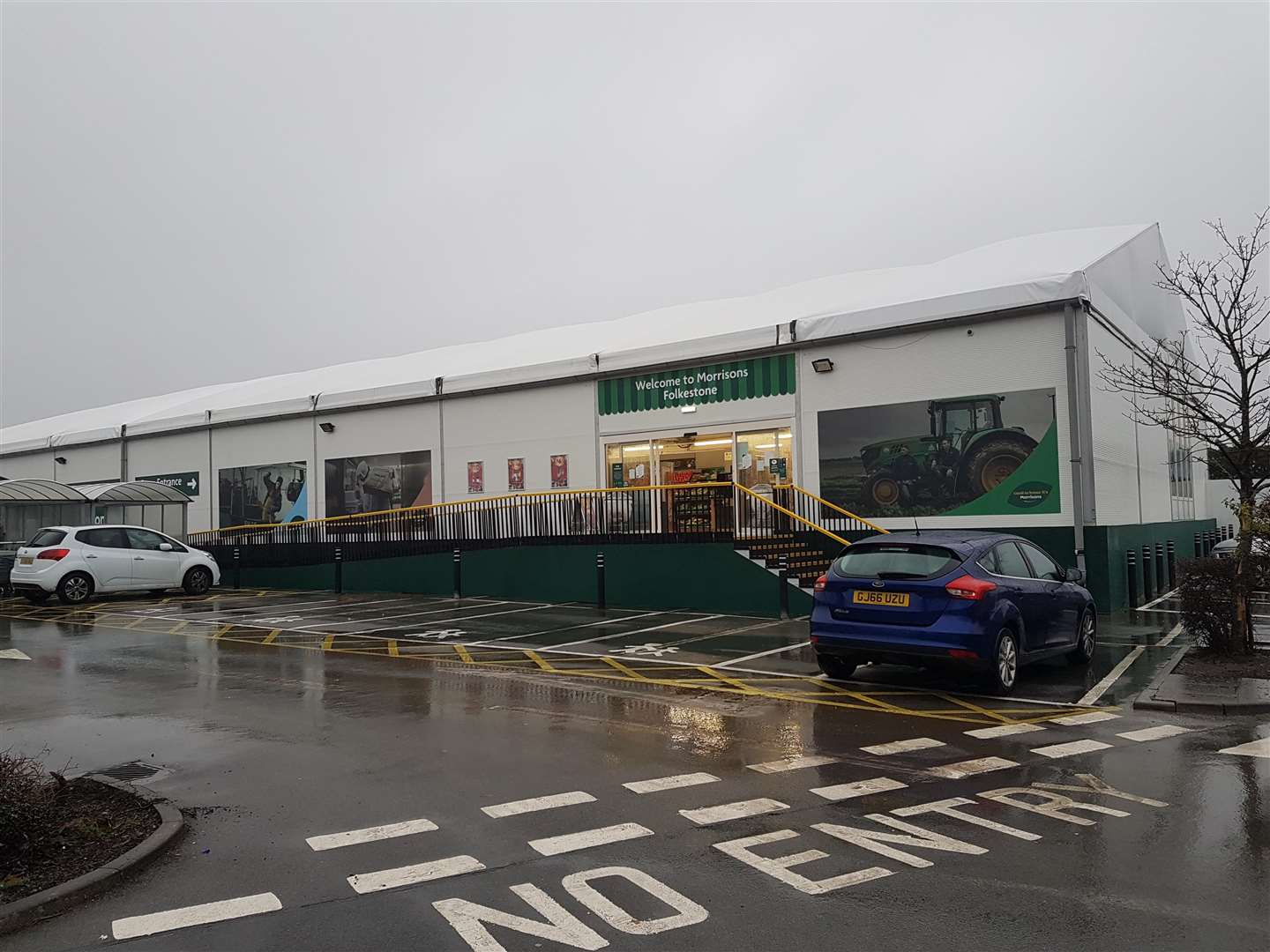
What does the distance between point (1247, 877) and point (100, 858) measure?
573 centimetres

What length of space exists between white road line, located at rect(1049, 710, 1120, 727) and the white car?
65.2ft

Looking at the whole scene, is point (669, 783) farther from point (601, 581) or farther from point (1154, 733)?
point (601, 581)

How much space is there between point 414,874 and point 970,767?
4.04 m

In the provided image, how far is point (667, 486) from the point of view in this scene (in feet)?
61.3

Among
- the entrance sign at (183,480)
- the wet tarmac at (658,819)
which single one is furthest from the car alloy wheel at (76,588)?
the entrance sign at (183,480)

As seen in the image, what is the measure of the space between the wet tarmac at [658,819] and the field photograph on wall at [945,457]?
857cm

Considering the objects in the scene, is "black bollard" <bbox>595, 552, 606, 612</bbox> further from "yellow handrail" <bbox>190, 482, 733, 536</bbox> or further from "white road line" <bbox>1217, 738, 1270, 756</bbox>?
"white road line" <bbox>1217, 738, 1270, 756</bbox>

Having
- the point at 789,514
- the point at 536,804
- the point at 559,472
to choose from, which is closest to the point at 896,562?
the point at 536,804

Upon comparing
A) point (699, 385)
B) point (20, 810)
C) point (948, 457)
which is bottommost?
point (20, 810)

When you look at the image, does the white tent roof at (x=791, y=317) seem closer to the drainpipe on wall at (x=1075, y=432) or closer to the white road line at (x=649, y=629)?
the drainpipe on wall at (x=1075, y=432)

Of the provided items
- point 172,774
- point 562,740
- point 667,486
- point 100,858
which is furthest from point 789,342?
point 100,858

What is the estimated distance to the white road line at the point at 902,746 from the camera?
7.24 meters

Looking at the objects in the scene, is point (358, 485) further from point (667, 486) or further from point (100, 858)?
point (100, 858)

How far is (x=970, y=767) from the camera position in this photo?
22.2 ft
